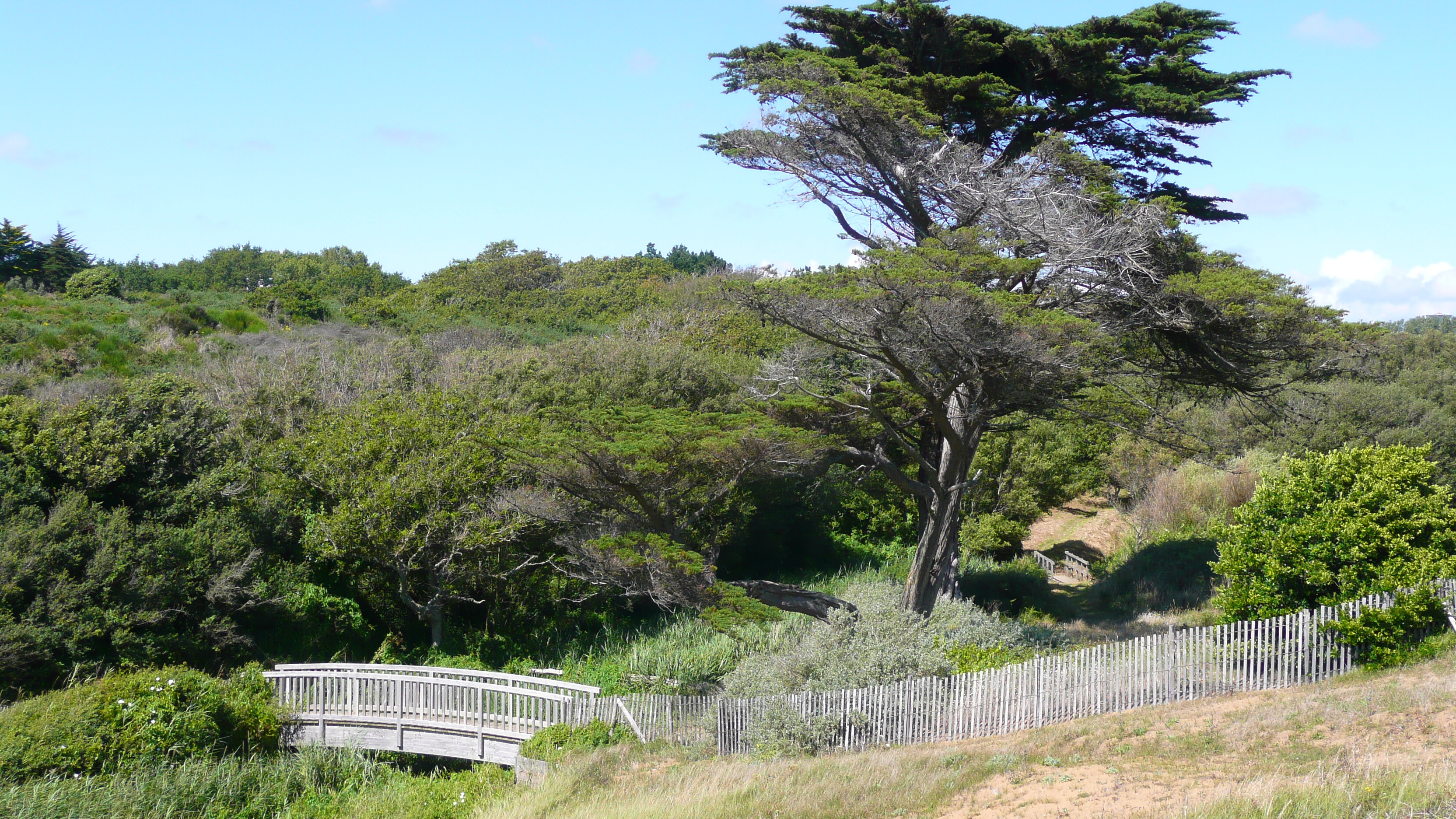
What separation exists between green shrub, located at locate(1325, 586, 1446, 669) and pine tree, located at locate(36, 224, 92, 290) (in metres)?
50.5

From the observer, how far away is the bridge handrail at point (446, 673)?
14.5 metres

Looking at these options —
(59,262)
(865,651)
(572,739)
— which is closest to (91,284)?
(59,262)

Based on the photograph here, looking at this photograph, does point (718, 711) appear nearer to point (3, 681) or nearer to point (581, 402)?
point (3, 681)

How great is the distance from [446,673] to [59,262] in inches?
1693

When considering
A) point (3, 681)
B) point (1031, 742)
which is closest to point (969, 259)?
point (1031, 742)

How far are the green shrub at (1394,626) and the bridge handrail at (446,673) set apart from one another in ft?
33.4

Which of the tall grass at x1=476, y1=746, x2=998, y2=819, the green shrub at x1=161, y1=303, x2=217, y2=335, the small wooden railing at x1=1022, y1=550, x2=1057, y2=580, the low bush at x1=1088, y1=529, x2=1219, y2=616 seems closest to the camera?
the tall grass at x1=476, y1=746, x2=998, y2=819

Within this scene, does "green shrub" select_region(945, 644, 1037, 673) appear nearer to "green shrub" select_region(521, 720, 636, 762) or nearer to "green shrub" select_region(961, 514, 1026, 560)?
"green shrub" select_region(521, 720, 636, 762)

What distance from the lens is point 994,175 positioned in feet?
56.0

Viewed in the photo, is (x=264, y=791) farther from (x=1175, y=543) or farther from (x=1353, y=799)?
(x=1175, y=543)

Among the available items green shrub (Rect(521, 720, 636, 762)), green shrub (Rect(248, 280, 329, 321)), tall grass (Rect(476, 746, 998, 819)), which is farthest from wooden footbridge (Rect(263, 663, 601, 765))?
green shrub (Rect(248, 280, 329, 321))

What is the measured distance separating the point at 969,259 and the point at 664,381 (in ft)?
54.5

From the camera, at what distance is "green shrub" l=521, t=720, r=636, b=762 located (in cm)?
1357

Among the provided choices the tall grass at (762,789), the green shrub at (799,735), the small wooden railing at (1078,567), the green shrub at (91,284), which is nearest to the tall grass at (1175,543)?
the small wooden railing at (1078,567)
